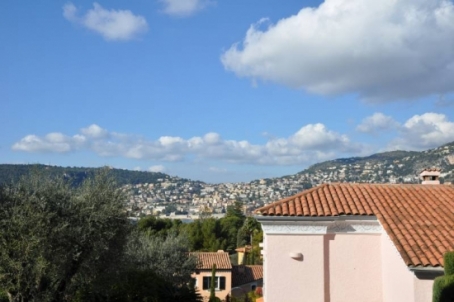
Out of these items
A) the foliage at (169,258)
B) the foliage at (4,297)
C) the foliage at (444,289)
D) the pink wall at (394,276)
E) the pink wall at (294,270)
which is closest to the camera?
the foliage at (444,289)

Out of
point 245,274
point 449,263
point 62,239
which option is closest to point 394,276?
point 449,263

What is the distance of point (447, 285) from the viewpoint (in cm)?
738

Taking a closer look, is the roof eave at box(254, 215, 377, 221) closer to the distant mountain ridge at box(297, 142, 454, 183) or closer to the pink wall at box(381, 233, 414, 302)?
the pink wall at box(381, 233, 414, 302)

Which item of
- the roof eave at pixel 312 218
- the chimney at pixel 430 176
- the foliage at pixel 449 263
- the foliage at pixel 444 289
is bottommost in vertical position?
the foliage at pixel 444 289

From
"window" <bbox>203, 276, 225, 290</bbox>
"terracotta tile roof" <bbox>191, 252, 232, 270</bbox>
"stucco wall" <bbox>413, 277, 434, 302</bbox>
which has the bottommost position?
"window" <bbox>203, 276, 225, 290</bbox>

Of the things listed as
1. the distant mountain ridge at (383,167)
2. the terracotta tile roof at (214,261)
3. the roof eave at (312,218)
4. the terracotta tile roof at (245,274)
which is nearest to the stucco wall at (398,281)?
the roof eave at (312,218)

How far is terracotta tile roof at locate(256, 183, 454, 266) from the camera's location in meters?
10.1

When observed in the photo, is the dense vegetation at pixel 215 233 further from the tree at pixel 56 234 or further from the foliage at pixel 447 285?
the foliage at pixel 447 285

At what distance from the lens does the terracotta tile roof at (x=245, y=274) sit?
3978cm

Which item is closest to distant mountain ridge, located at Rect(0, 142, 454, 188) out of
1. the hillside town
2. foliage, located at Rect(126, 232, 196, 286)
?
the hillside town

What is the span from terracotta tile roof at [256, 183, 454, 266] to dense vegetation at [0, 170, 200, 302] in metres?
4.79

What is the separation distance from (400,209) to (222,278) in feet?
92.5

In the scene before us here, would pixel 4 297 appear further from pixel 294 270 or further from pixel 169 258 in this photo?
pixel 169 258

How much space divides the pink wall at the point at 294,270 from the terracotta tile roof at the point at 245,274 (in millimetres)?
28498
